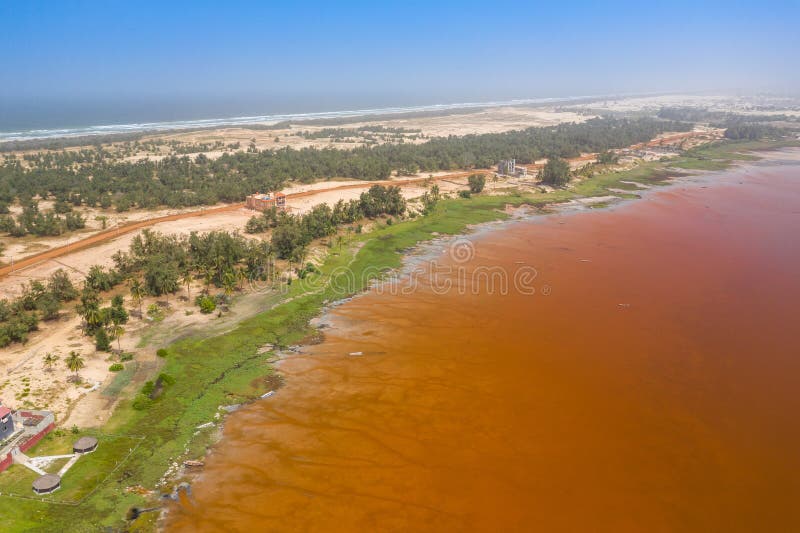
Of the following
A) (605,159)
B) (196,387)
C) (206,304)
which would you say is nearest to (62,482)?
(196,387)

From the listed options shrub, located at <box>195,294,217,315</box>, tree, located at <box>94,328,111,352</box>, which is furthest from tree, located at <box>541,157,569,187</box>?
tree, located at <box>94,328,111,352</box>

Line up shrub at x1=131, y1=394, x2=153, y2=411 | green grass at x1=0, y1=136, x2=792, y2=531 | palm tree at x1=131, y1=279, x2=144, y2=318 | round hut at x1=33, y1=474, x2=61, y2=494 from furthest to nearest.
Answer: palm tree at x1=131, y1=279, x2=144, y2=318 → shrub at x1=131, y1=394, x2=153, y2=411 → round hut at x1=33, y1=474, x2=61, y2=494 → green grass at x1=0, y1=136, x2=792, y2=531

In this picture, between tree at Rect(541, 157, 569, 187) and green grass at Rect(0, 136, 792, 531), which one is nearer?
green grass at Rect(0, 136, 792, 531)

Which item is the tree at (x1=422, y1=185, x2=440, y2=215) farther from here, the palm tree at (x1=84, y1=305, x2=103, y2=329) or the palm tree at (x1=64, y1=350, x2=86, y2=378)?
the palm tree at (x1=64, y1=350, x2=86, y2=378)

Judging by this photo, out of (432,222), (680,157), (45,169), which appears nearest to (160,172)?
(45,169)

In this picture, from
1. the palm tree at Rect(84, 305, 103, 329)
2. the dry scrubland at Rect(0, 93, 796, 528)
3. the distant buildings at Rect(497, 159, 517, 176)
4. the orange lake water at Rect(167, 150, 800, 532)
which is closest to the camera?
the orange lake water at Rect(167, 150, 800, 532)

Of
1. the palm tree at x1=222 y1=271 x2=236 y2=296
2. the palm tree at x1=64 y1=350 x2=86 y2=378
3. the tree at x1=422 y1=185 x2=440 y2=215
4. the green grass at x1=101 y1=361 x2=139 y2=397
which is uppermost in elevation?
the tree at x1=422 y1=185 x2=440 y2=215

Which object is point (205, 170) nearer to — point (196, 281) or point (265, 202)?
point (265, 202)
